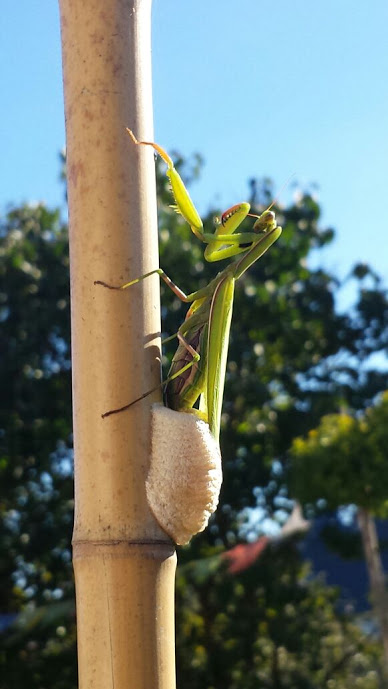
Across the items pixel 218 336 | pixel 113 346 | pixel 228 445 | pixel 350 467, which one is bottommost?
pixel 113 346

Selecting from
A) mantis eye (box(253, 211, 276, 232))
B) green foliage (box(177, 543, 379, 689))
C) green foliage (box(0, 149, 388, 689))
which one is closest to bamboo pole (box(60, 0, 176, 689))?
mantis eye (box(253, 211, 276, 232))

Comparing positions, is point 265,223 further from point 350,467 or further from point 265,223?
point 350,467

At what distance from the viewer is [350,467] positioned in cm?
670

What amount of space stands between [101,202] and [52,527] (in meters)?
8.38

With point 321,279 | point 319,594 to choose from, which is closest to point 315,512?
point 319,594

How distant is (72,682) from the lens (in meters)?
9.38

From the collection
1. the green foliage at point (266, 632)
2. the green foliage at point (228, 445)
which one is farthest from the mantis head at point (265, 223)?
the green foliage at point (266, 632)

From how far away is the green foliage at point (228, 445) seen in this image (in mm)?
9141

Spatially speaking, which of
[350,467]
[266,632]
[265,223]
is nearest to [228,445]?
[266,632]

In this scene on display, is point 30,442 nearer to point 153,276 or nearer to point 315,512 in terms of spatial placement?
point 315,512

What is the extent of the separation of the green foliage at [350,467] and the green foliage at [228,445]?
7.63ft

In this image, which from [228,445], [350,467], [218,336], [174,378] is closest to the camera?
[174,378]

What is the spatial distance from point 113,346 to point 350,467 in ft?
19.4

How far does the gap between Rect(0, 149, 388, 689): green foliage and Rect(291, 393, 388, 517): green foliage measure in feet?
7.63
